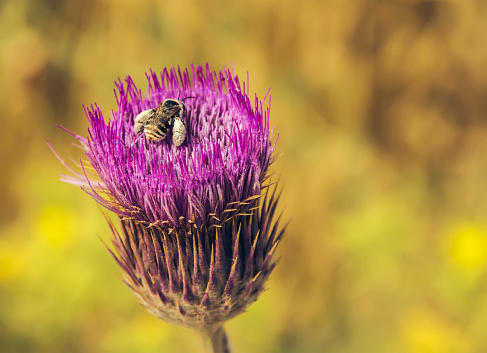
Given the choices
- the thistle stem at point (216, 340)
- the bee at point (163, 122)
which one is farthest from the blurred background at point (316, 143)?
the bee at point (163, 122)

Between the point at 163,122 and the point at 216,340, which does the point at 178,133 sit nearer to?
the point at 163,122

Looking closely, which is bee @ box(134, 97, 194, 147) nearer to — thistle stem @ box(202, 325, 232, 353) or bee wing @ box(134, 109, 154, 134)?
bee wing @ box(134, 109, 154, 134)

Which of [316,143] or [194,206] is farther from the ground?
[316,143]

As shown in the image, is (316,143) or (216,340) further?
(316,143)

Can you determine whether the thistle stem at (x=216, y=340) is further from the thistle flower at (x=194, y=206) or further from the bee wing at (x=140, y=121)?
the bee wing at (x=140, y=121)

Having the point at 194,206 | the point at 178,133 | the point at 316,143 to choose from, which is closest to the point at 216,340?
the point at 194,206

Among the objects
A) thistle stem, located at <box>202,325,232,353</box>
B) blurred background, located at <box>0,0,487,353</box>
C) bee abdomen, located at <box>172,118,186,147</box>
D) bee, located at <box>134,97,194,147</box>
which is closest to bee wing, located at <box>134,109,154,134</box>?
bee, located at <box>134,97,194,147</box>

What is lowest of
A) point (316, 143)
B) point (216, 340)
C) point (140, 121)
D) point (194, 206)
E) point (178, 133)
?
point (216, 340)
